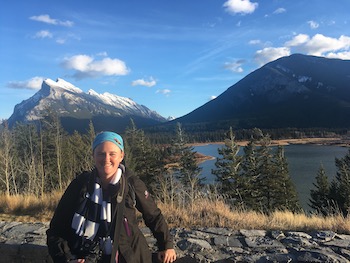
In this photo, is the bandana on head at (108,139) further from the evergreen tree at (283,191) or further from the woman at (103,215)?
the evergreen tree at (283,191)

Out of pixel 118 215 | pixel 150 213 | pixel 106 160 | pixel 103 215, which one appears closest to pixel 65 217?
pixel 103 215

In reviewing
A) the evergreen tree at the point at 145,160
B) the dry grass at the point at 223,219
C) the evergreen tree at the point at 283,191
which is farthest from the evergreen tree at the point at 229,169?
the dry grass at the point at 223,219

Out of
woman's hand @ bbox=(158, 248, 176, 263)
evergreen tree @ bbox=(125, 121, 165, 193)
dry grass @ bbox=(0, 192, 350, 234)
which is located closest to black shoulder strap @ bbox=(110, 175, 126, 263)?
woman's hand @ bbox=(158, 248, 176, 263)

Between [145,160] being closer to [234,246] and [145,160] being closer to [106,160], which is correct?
[234,246]

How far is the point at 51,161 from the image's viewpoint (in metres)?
31.5

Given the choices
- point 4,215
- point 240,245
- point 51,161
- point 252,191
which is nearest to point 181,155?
point 252,191

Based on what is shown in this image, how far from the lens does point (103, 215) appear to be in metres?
2.36

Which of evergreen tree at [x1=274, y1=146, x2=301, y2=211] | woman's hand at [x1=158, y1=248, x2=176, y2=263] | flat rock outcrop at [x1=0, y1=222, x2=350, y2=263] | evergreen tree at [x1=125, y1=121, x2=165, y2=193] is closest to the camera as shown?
woman's hand at [x1=158, y1=248, x2=176, y2=263]

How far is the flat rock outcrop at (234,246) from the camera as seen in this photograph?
331cm

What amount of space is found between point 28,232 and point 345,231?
425cm

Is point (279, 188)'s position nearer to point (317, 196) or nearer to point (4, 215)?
point (317, 196)

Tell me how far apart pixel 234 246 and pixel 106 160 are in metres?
2.00

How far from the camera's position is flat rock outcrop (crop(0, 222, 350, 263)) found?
331 cm

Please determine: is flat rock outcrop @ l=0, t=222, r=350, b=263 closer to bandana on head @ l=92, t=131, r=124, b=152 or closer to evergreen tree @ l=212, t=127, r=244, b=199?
bandana on head @ l=92, t=131, r=124, b=152
